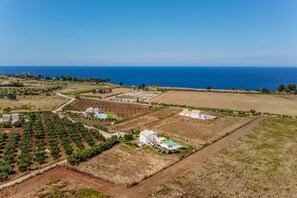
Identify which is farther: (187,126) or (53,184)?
(187,126)

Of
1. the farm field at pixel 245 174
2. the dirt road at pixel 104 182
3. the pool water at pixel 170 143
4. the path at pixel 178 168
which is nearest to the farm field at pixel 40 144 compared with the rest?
the dirt road at pixel 104 182

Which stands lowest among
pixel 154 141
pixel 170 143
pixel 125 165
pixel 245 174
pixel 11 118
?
pixel 245 174

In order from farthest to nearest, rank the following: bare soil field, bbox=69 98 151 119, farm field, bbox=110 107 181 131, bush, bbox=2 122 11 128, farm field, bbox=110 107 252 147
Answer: bare soil field, bbox=69 98 151 119 → farm field, bbox=110 107 181 131 → bush, bbox=2 122 11 128 → farm field, bbox=110 107 252 147

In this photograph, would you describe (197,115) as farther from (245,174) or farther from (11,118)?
(11,118)

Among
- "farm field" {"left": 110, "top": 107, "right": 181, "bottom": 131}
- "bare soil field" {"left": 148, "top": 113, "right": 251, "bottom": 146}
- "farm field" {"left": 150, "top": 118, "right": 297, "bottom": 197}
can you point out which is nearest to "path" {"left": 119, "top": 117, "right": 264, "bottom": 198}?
"farm field" {"left": 150, "top": 118, "right": 297, "bottom": 197}

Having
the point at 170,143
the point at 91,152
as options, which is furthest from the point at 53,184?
the point at 170,143

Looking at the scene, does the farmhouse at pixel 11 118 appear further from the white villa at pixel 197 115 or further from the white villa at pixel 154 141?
the white villa at pixel 197 115

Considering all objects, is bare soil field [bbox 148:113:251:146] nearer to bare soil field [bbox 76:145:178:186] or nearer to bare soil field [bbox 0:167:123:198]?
bare soil field [bbox 76:145:178:186]
